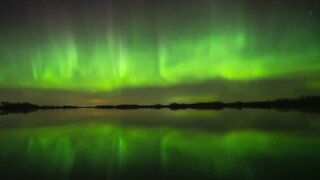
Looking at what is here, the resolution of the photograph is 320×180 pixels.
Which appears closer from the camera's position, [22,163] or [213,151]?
[22,163]

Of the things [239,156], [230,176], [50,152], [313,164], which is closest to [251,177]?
[230,176]

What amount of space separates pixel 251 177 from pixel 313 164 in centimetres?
374

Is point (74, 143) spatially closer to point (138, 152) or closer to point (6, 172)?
point (138, 152)

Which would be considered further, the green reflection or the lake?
the green reflection

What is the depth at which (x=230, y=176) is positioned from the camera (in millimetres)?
16422

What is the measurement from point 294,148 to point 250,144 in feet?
11.7

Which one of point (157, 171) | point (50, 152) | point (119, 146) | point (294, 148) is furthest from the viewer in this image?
point (119, 146)

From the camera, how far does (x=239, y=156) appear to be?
21797mm

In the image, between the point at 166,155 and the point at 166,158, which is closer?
the point at 166,158

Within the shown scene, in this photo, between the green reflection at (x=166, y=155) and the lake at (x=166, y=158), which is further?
the green reflection at (x=166, y=155)

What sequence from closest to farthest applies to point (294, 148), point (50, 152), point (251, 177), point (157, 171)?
point (251, 177)
point (157, 171)
point (294, 148)
point (50, 152)

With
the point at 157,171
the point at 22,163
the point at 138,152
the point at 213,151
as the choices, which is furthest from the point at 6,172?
the point at 213,151

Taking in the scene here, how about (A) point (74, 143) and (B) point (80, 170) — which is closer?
(B) point (80, 170)

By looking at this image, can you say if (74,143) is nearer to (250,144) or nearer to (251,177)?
(250,144)
